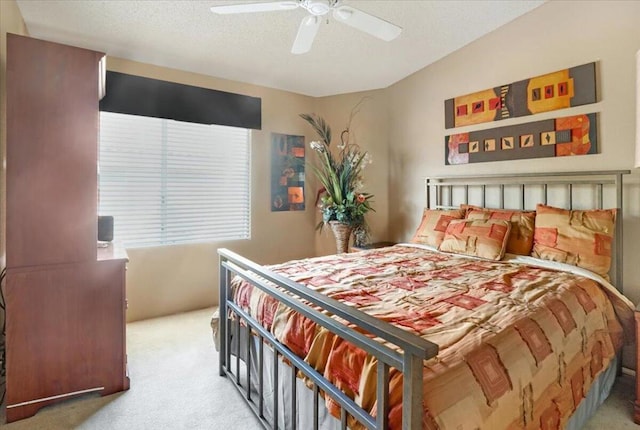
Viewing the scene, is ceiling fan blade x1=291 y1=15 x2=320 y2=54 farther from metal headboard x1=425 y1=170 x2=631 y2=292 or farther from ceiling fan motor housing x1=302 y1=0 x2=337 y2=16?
metal headboard x1=425 y1=170 x2=631 y2=292

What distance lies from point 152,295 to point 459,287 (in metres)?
2.84

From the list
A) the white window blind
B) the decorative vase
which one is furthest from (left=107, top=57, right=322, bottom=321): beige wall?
the decorative vase

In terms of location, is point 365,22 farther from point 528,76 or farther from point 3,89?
point 3,89

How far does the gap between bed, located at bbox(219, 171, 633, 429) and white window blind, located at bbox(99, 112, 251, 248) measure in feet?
5.13

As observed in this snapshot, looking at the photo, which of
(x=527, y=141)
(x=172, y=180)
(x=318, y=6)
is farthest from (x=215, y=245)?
(x=527, y=141)

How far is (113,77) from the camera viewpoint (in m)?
3.03

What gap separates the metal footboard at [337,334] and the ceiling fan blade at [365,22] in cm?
154

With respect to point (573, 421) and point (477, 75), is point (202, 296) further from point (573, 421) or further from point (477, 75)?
point (477, 75)

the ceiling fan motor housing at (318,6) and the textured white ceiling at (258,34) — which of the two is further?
the textured white ceiling at (258,34)

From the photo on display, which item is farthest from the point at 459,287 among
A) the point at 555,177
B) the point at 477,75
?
the point at 477,75

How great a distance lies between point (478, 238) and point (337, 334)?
1890 mm

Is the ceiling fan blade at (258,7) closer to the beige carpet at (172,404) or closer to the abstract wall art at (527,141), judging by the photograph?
the abstract wall art at (527,141)

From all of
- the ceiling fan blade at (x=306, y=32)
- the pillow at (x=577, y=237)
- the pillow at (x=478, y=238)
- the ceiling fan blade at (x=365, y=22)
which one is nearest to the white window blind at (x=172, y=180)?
the ceiling fan blade at (x=306, y=32)

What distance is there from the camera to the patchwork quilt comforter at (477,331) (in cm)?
103
